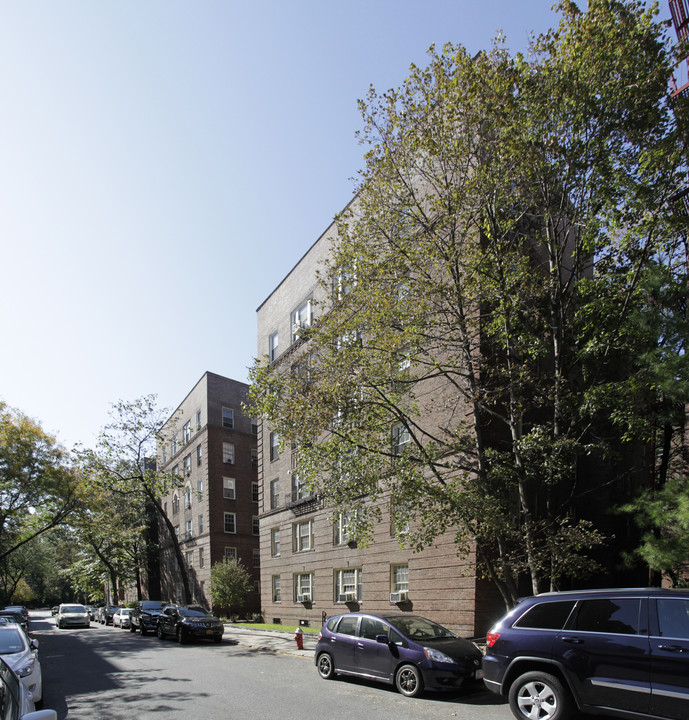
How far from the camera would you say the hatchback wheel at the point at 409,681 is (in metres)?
9.98

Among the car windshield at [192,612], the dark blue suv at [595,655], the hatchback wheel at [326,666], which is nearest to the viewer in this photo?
the dark blue suv at [595,655]

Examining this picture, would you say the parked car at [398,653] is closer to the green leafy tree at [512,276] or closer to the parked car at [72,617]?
the green leafy tree at [512,276]

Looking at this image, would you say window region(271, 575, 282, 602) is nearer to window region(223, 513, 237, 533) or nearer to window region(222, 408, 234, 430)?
window region(223, 513, 237, 533)

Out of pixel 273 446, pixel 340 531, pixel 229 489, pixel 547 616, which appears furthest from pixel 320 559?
pixel 229 489

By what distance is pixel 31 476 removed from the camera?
3653cm

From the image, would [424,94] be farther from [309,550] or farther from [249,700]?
[309,550]

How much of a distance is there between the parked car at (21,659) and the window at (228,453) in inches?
1282

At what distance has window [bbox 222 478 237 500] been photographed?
1672 inches

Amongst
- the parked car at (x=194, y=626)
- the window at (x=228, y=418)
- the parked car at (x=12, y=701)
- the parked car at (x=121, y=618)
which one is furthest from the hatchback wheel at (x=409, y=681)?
the window at (x=228, y=418)

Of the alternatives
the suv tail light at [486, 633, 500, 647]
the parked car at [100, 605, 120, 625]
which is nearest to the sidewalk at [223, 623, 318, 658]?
the suv tail light at [486, 633, 500, 647]

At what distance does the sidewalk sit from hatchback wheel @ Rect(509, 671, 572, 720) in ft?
32.1

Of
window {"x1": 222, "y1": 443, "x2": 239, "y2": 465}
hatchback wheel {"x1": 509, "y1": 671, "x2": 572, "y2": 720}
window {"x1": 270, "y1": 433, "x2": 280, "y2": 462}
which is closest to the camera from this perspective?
hatchback wheel {"x1": 509, "y1": 671, "x2": 572, "y2": 720}

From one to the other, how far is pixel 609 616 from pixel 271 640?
55.3 feet

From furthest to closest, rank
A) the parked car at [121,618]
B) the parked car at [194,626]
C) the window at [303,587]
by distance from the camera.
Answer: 1. the parked car at [121,618]
2. the window at [303,587]
3. the parked car at [194,626]
